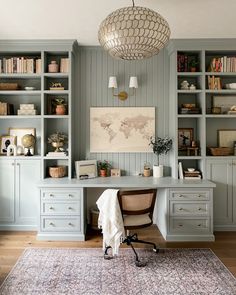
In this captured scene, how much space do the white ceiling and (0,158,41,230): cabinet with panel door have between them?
6.30ft

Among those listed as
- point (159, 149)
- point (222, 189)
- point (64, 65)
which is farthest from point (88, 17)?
point (222, 189)

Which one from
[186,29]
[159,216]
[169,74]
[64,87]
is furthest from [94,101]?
[159,216]

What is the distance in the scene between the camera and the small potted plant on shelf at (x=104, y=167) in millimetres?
4230

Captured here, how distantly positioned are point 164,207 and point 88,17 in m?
2.60

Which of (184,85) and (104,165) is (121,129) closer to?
(104,165)

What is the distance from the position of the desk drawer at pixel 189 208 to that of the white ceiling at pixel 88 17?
7.58 ft

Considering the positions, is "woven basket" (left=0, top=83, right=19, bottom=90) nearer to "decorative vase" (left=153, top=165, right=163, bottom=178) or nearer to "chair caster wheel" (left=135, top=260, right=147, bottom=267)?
"decorative vase" (left=153, top=165, right=163, bottom=178)

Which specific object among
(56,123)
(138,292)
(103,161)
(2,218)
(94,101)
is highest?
(94,101)

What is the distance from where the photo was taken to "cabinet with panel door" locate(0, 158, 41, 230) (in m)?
4.12

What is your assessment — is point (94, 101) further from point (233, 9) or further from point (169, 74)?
point (233, 9)

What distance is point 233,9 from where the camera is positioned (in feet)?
10.1

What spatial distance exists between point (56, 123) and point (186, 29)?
2323 millimetres

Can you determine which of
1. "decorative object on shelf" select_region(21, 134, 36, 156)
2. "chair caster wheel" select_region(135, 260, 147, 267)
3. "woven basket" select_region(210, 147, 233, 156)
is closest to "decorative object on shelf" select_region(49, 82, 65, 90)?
"decorative object on shelf" select_region(21, 134, 36, 156)

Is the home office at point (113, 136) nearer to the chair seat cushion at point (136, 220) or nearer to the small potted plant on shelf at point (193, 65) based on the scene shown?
the small potted plant on shelf at point (193, 65)
